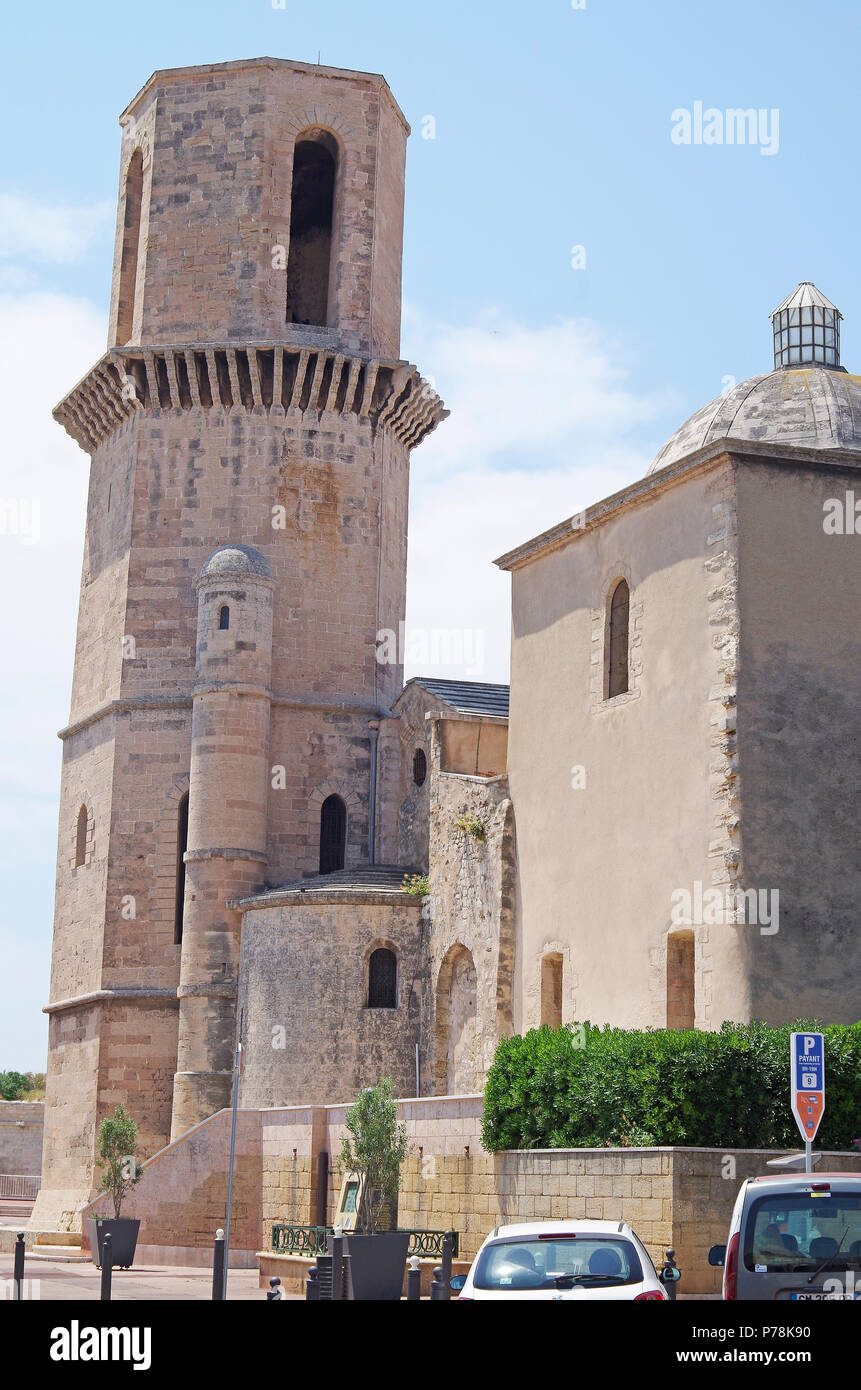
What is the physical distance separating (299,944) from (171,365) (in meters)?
12.8

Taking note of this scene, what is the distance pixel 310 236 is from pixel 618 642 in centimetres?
1860

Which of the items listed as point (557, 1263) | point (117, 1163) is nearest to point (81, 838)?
point (117, 1163)

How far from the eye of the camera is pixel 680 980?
72.3 feet

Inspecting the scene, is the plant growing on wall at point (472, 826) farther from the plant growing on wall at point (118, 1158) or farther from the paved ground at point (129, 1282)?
the plant growing on wall at point (118, 1158)

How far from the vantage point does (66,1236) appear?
32656 millimetres

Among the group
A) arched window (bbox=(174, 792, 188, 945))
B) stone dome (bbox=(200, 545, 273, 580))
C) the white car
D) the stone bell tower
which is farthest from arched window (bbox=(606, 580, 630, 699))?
the white car

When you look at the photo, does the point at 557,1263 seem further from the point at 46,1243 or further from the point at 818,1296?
the point at 46,1243

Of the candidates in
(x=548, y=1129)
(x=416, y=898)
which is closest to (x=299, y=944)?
(x=416, y=898)

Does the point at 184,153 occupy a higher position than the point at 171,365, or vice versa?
the point at 184,153

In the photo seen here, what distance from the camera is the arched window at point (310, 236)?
3944cm

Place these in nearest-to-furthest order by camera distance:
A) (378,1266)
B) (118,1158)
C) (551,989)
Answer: (378,1266)
(551,989)
(118,1158)

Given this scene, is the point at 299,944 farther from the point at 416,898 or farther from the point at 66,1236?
the point at 66,1236

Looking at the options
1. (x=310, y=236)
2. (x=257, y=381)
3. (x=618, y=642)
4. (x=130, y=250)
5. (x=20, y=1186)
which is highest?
(x=310, y=236)

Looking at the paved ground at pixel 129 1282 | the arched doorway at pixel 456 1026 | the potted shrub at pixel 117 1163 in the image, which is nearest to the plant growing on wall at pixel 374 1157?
the paved ground at pixel 129 1282
